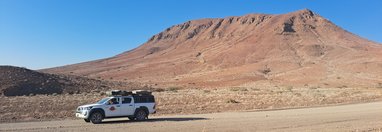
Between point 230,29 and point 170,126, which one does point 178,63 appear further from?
point 170,126

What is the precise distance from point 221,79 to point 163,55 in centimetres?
6264

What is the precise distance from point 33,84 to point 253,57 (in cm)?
7863

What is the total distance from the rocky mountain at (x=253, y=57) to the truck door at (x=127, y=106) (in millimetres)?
59816

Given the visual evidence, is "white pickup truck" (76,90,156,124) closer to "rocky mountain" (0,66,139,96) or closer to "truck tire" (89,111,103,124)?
"truck tire" (89,111,103,124)

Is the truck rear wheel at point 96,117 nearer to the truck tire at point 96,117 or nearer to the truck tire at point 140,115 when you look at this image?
the truck tire at point 96,117

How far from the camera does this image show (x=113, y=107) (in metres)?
26.6

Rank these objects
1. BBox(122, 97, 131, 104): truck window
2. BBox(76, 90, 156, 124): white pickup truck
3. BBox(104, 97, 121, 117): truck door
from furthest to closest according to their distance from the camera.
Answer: BBox(122, 97, 131, 104): truck window
BBox(104, 97, 121, 117): truck door
BBox(76, 90, 156, 124): white pickup truck

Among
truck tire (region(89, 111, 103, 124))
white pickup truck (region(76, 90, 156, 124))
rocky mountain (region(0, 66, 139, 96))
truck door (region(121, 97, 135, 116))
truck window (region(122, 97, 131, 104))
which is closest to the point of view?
truck tire (region(89, 111, 103, 124))

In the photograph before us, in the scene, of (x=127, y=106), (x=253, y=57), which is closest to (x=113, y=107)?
(x=127, y=106)

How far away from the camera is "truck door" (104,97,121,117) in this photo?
86.2 ft

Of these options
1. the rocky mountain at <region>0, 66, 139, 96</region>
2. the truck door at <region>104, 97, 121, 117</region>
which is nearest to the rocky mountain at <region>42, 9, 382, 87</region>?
the rocky mountain at <region>0, 66, 139, 96</region>

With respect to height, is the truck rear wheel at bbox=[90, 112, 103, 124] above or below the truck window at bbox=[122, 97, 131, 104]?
Result: below

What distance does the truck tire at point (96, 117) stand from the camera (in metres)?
25.6

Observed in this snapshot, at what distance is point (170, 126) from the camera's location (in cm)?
2278
